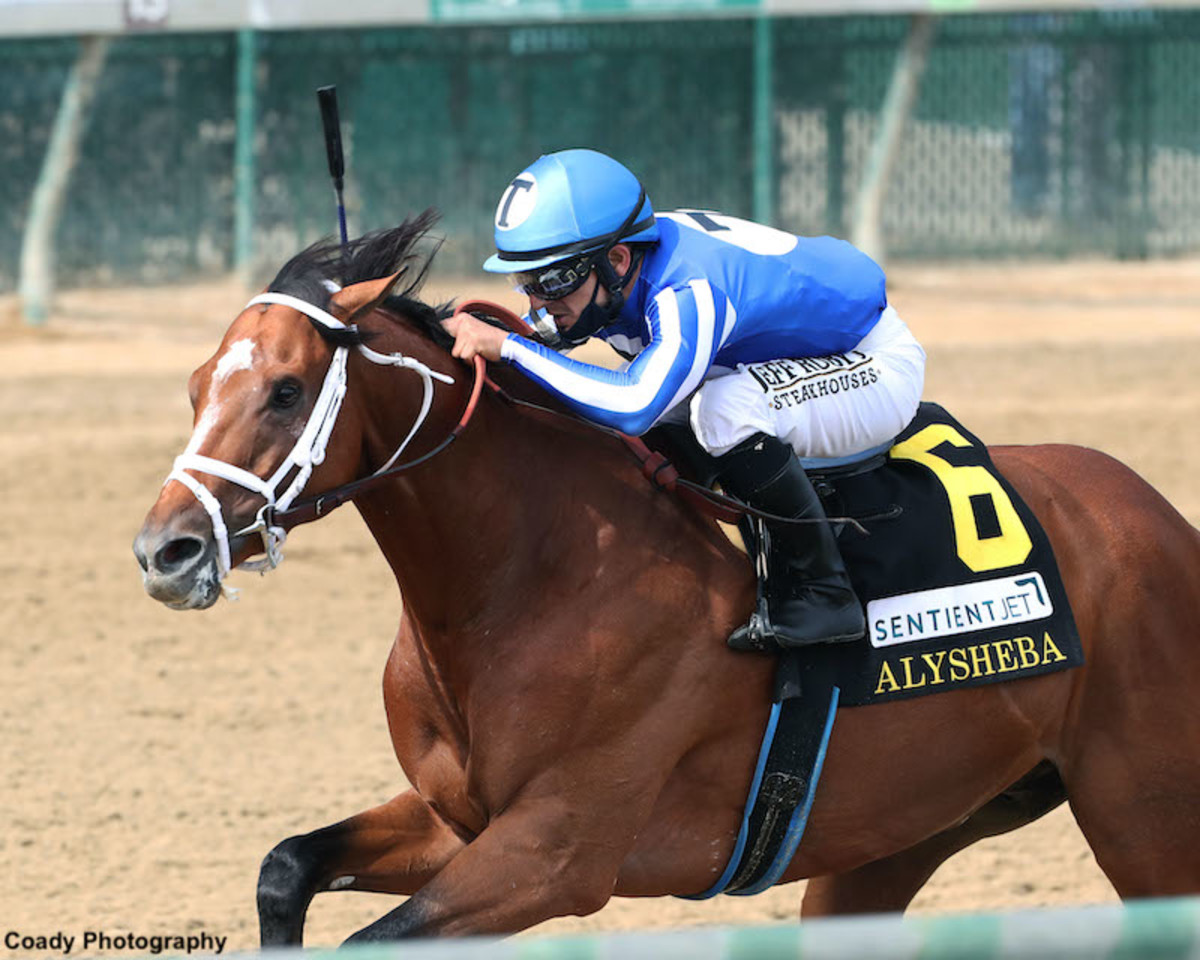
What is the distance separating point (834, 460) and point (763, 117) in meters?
13.6

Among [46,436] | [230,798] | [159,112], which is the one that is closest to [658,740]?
[230,798]

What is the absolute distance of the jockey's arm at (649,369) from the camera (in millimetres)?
3604

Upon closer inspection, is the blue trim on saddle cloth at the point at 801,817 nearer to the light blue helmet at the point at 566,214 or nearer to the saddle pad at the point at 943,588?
the saddle pad at the point at 943,588

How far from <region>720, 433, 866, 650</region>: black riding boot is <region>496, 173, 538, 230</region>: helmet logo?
0.63m

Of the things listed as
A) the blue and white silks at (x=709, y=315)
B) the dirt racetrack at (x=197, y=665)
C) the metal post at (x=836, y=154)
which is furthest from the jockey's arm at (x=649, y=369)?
the metal post at (x=836, y=154)

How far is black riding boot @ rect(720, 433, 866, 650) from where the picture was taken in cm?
377

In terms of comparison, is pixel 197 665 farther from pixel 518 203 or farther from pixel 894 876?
pixel 518 203

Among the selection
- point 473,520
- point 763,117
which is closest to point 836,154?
point 763,117

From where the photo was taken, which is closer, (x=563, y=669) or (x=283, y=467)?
(x=283, y=467)

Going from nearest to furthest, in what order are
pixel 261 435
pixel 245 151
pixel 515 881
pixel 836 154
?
1. pixel 261 435
2. pixel 515 881
3. pixel 245 151
4. pixel 836 154

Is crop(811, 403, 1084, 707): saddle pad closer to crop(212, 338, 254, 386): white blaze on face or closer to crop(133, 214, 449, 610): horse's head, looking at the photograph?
crop(133, 214, 449, 610): horse's head

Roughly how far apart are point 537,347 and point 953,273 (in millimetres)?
15124

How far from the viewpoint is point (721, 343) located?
3.72 meters

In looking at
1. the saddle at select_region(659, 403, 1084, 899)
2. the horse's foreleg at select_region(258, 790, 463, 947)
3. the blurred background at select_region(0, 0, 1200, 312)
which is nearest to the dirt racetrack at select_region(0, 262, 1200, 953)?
the horse's foreleg at select_region(258, 790, 463, 947)
